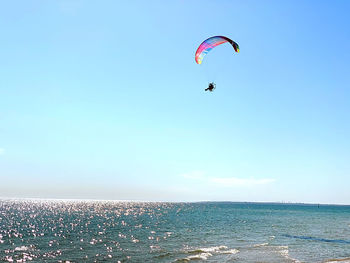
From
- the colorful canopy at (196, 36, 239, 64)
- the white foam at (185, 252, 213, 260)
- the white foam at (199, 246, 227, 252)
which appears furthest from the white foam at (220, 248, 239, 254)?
the colorful canopy at (196, 36, 239, 64)

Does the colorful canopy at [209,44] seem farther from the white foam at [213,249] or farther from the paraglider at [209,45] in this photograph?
the white foam at [213,249]

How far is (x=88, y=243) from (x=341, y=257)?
28232mm

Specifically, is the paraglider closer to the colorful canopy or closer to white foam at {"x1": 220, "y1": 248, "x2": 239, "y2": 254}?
the colorful canopy

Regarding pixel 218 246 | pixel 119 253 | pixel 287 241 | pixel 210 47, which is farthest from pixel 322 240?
pixel 210 47

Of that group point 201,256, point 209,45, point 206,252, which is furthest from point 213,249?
point 209,45

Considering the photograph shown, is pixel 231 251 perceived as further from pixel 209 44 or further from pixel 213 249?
pixel 209 44


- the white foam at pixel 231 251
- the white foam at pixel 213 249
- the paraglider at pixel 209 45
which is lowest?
the white foam at pixel 213 249

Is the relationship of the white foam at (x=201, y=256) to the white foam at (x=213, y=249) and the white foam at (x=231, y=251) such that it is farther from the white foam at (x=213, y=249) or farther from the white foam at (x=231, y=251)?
the white foam at (x=231, y=251)

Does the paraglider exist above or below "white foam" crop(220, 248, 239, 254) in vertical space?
above

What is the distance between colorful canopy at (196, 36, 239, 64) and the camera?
→ 28.8 metres

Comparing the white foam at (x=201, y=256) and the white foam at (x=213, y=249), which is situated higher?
the white foam at (x=201, y=256)

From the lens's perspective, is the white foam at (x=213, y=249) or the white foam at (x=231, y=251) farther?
the white foam at (x=213, y=249)

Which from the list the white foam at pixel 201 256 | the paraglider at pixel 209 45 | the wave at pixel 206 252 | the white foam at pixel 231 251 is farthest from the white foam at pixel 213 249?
the paraglider at pixel 209 45

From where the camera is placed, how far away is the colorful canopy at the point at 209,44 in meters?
28.8
